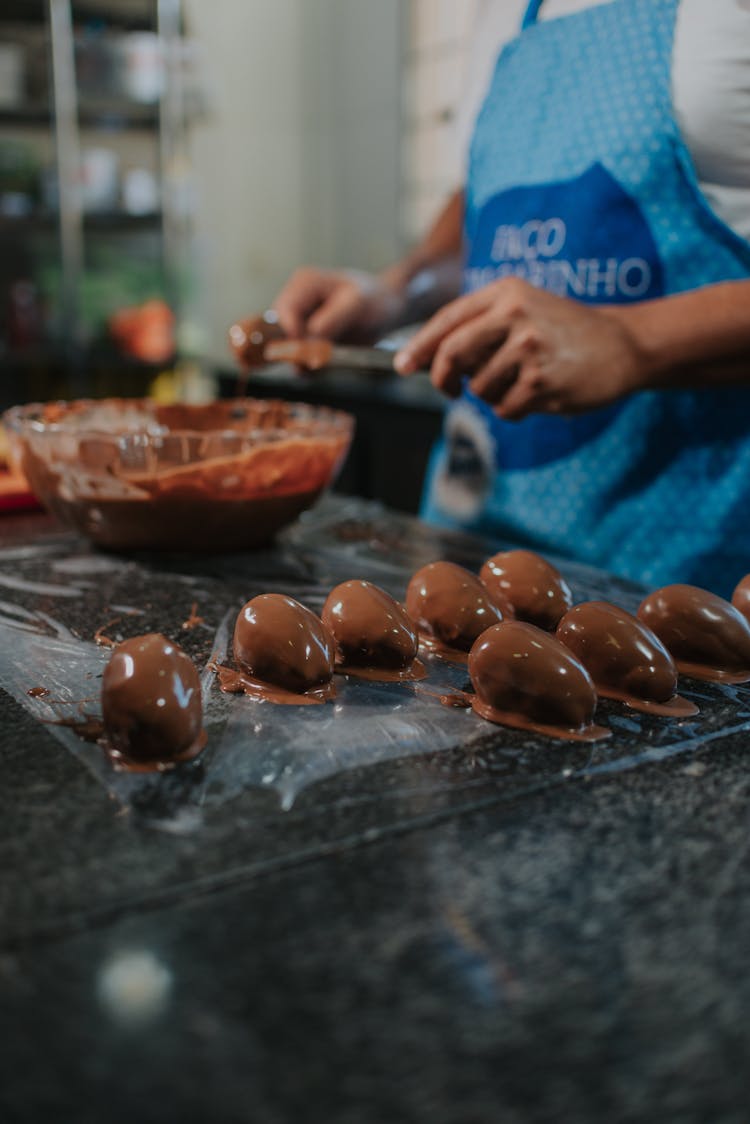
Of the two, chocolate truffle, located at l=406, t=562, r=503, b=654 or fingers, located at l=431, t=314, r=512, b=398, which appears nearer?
chocolate truffle, located at l=406, t=562, r=503, b=654

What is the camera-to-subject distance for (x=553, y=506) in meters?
1.38

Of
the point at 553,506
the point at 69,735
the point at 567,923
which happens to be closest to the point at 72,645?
the point at 69,735

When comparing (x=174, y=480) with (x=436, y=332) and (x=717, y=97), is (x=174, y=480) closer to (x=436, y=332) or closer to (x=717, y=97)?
(x=436, y=332)

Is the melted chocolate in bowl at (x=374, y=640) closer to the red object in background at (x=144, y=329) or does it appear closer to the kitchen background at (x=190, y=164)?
the kitchen background at (x=190, y=164)

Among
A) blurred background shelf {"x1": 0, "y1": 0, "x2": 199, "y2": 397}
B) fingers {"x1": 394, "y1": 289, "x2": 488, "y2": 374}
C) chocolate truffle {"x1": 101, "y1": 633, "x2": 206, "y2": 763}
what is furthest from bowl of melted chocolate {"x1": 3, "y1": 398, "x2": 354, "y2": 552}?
blurred background shelf {"x1": 0, "y1": 0, "x2": 199, "y2": 397}

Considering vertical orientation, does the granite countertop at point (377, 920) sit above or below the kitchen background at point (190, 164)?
below

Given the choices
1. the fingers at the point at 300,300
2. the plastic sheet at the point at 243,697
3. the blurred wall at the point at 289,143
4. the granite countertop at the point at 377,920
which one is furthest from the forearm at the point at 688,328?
the blurred wall at the point at 289,143

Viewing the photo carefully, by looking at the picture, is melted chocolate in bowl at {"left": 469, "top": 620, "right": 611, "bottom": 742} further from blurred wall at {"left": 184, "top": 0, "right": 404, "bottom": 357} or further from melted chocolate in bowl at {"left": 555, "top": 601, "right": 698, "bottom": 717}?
blurred wall at {"left": 184, "top": 0, "right": 404, "bottom": 357}

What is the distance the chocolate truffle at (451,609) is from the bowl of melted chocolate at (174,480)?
0.34m

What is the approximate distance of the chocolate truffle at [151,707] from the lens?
618 millimetres

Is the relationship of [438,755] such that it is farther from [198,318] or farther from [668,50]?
[198,318]

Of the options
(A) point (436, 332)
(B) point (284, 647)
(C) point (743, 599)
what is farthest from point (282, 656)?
(A) point (436, 332)

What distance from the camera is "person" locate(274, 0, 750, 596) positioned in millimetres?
1091

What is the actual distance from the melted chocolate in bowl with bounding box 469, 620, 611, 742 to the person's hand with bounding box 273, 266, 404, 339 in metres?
0.91
